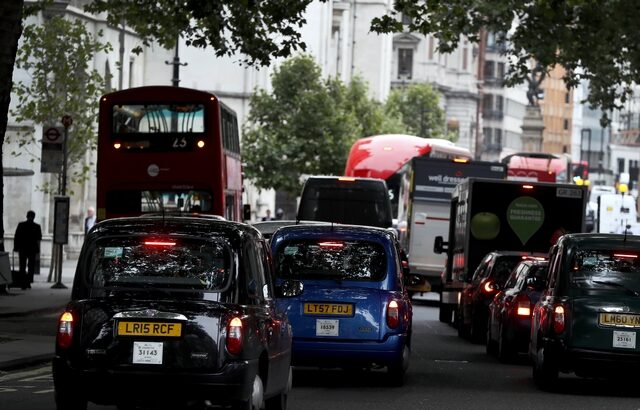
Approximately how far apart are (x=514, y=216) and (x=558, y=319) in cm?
1416

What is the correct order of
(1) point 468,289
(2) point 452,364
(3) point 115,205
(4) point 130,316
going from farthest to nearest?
(3) point 115,205 < (1) point 468,289 < (2) point 452,364 < (4) point 130,316

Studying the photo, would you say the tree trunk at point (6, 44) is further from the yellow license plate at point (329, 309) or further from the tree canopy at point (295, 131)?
the tree canopy at point (295, 131)

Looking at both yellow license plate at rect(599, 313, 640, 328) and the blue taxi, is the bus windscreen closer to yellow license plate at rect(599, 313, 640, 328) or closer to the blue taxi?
the blue taxi

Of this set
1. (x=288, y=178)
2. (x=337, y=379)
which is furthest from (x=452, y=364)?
(x=288, y=178)

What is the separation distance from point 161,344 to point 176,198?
826 inches

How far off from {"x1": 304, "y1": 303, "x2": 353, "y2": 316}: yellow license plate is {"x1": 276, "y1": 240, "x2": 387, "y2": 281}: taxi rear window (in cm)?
32

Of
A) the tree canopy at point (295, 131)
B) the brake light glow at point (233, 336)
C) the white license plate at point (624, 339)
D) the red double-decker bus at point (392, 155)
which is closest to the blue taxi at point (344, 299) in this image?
the white license plate at point (624, 339)

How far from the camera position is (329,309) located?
19.6m

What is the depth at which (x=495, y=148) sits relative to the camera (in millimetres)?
184250

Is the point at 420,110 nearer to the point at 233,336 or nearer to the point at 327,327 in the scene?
the point at 327,327

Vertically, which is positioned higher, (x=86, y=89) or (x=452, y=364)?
(x=86, y=89)

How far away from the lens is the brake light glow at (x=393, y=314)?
64.3 ft

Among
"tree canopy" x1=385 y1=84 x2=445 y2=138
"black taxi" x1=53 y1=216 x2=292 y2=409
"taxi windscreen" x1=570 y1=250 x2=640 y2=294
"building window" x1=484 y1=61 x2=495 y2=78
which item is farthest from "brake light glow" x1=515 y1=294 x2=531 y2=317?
"building window" x1=484 y1=61 x2=495 y2=78

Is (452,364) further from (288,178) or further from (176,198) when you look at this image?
(288,178)
